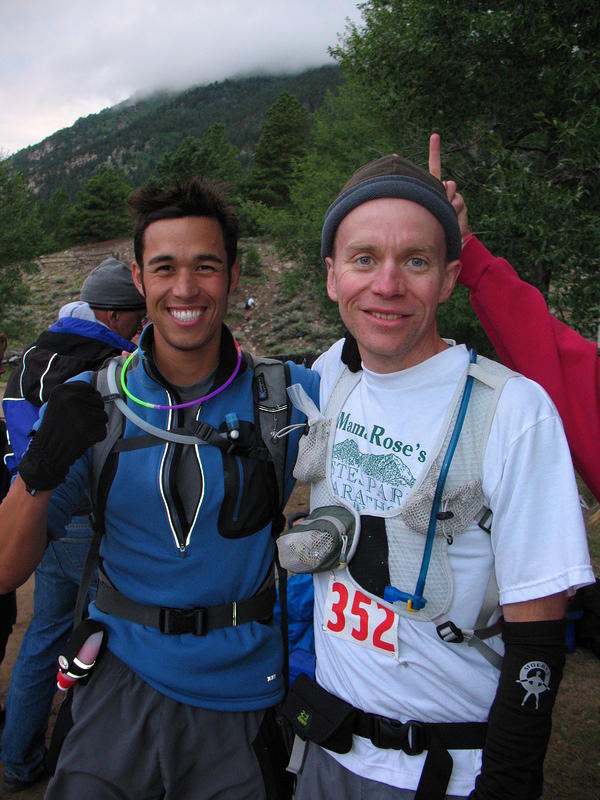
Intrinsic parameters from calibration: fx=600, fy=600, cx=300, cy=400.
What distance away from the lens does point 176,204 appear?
217 cm

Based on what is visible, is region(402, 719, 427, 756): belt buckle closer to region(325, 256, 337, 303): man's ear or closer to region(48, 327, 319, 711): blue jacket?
region(48, 327, 319, 711): blue jacket

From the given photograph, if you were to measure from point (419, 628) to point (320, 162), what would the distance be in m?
22.2

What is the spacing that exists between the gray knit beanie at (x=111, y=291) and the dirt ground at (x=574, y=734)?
266 cm

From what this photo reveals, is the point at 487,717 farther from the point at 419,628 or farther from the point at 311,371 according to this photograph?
the point at 311,371

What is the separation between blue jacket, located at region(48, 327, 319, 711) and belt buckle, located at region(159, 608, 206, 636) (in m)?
0.02

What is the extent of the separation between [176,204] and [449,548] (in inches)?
58.9

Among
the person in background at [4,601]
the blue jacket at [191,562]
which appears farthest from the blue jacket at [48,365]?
the blue jacket at [191,562]

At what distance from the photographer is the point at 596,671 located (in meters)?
4.33

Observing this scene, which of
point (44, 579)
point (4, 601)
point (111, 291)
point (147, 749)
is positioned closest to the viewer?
point (147, 749)

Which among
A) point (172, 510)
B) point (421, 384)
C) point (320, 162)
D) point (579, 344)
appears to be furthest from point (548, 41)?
point (320, 162)

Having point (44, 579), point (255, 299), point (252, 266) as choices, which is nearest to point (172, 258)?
point (44, 579)

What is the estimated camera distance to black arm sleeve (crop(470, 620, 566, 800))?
1.46 meters

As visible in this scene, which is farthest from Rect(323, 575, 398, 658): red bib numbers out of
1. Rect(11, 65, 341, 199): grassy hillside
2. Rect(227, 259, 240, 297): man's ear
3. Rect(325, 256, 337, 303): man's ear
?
Rect(11, 65, 341, 199): grassy hillside

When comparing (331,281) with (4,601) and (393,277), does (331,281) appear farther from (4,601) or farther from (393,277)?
(4,601)
